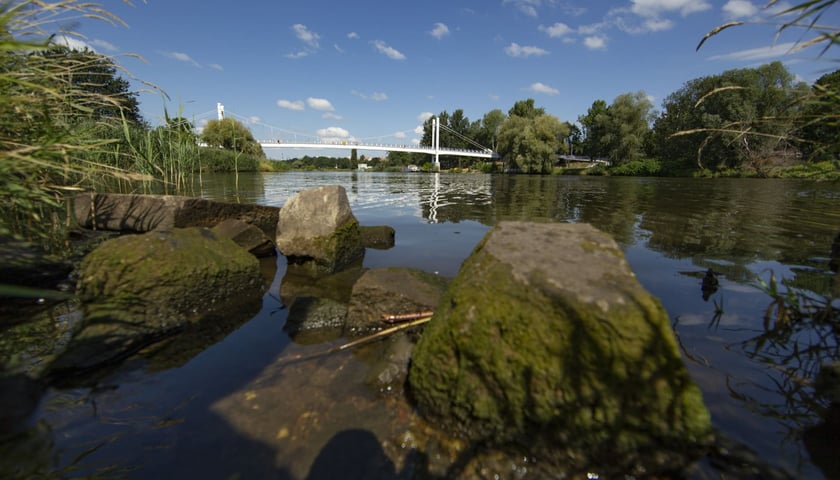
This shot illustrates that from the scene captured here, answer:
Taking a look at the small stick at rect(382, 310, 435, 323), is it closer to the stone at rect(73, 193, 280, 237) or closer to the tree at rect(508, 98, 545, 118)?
the stone at rect(73, 193, 280, 237)

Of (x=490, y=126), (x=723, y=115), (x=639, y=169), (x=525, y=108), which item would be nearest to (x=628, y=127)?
(x=639, y=169)

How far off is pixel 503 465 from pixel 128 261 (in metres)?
3.60

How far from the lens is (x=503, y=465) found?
5.93ft

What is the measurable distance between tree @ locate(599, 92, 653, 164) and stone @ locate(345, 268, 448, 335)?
58.7 m

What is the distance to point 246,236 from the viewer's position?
578 cm

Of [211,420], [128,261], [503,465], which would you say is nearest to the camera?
[503,465]

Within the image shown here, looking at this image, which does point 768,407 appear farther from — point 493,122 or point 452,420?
point 493,122

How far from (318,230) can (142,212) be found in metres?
3.00

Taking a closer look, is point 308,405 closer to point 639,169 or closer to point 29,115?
point 29,115

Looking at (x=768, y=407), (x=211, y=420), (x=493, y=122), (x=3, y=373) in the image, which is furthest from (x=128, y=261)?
(x=493, y=122)

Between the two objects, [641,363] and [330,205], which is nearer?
[641,363]

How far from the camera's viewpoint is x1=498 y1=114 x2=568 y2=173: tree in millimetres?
49469

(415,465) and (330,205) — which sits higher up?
(330,205)

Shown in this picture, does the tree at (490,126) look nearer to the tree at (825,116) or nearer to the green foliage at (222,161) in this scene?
the green foliage at (222,161)
